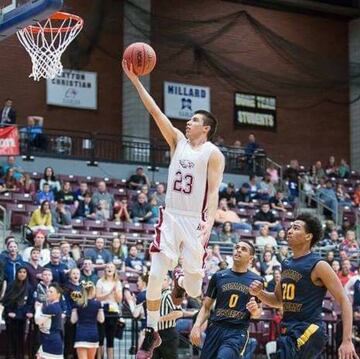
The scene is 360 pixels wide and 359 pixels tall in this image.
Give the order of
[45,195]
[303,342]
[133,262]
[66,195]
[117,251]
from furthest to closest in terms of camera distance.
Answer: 1. [66,195]
2. [45,195]
3. [117,251]
4. [133,262]
5. [303,342]

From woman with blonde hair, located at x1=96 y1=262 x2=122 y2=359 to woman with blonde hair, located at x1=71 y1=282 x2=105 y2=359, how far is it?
2.36 ft

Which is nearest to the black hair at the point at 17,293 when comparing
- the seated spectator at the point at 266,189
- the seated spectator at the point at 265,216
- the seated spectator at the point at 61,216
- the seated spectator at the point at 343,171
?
the seated spectator at the point at 61,216

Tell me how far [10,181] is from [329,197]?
29.6 feet

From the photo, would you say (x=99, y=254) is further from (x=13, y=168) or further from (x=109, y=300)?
(x=13, y=168)

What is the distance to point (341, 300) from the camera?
7.28 metres

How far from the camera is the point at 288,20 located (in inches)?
1165

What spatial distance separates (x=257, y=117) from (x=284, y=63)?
1.86 meters

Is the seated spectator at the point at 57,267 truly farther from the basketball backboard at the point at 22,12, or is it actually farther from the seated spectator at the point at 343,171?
the seated spectator at the point at 343,171

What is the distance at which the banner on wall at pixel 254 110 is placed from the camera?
1127 inches

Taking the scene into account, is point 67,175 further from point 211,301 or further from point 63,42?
point 211,301

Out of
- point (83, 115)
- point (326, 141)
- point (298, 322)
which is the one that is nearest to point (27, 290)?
point (298, 322)

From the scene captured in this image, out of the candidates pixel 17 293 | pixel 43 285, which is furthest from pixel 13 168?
pixel 43 285

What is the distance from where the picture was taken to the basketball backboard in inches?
349

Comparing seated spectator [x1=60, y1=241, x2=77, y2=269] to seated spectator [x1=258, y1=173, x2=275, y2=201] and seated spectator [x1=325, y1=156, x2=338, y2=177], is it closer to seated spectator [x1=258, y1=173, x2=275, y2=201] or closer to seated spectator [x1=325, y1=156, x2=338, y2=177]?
seated spectator [x1=258, y1=173, x2=275, y2=201]
